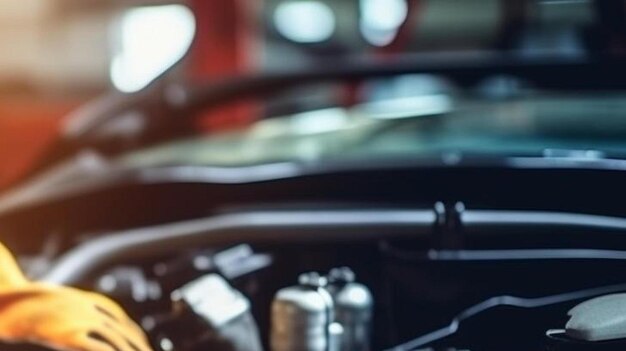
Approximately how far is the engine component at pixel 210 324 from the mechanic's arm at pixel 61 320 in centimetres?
4

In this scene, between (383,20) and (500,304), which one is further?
(383,20)

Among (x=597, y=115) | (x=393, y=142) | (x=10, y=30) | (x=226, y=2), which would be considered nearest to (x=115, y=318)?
(x=393, y=142)

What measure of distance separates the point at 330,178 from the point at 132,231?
207mm

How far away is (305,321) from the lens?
0.83m

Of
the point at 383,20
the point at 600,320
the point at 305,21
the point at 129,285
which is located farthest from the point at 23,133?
the point at 600,320

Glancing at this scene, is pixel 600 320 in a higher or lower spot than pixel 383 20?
lower

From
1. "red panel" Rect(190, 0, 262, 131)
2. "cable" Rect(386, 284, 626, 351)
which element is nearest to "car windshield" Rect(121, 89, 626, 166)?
"cable" Rect(386, 284, 626, 351)

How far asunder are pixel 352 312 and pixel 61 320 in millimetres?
229

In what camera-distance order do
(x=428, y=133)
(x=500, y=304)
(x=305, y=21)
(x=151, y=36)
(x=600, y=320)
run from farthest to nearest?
1. (x=305, y=21)
2. (x=151, y=36)
3. (x=428, y=133)
4. (x=500, y=304)
5. (x=600, y=320)

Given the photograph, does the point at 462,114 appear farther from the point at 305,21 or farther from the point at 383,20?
the point at 305,21

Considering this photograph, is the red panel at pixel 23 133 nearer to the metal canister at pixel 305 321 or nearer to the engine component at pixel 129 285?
the engine component at pixel 129 285

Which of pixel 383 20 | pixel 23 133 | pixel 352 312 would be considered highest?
pixel 383 20

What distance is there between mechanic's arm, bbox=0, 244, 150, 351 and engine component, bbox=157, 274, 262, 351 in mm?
37

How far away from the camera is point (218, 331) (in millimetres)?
871
